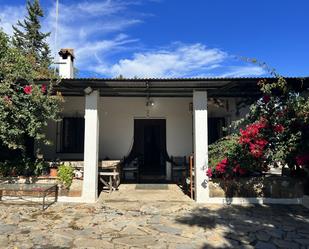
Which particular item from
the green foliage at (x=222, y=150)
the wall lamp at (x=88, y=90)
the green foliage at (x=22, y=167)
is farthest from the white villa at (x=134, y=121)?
the green foliage at (x=22, y=167)

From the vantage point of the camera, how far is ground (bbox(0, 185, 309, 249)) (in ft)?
16.8

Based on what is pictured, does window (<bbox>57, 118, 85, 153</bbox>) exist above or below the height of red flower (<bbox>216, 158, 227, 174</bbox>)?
above

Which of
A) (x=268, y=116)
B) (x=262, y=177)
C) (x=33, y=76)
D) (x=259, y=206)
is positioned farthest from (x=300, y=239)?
(x=33, y=76)

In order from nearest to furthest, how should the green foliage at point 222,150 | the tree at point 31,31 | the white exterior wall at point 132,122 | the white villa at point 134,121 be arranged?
the green foliage at point 222,150
the white villa at point 134,121
the white exterior wall at point 132,122
the tree at point 31,31

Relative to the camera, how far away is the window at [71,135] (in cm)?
1130

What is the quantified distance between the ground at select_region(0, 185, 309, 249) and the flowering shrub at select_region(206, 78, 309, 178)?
111cm

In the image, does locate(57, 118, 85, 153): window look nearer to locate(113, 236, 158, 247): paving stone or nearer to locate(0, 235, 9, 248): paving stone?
locate(0, 235, 9, 248): paving stone

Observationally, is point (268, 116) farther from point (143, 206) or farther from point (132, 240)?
point (132, 240)

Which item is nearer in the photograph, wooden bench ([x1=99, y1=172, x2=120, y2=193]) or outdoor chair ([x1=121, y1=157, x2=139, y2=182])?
wooden bench ([x1=99, y1=172, x2=120, y2=193])

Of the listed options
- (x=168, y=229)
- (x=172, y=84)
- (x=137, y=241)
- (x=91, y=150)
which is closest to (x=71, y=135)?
(x=91, y=150)

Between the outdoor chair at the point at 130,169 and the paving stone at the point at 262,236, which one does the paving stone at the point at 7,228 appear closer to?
the paving stone at the point at 262,236

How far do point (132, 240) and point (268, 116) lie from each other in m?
4.97

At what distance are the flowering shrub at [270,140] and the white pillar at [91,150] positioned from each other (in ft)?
10.5

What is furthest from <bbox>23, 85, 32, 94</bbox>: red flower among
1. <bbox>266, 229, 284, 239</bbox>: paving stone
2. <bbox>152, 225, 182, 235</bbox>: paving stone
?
<bbox>266, 229, 284, 239</bbox>: paving stone
